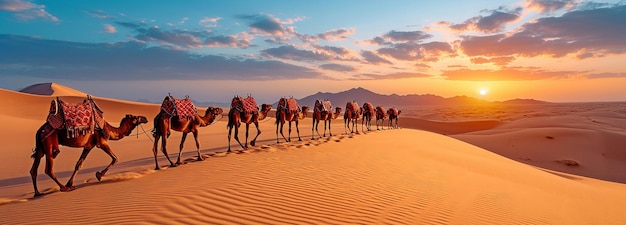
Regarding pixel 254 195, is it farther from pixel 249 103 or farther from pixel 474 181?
pixel 249 103

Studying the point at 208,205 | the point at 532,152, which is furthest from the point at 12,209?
the point at 532,152

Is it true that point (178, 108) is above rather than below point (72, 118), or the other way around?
above

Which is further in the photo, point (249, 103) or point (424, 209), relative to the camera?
point (249, 103)

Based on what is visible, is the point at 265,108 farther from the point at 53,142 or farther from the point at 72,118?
the point at 53,142

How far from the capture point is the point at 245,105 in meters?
14.1

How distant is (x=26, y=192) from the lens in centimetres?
866

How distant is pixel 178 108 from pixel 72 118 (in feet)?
10.0

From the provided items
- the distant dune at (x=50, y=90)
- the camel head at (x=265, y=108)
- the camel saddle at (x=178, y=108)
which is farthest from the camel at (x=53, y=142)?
the distant dune at (x=50, y=90)

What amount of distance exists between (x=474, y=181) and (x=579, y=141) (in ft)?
74.3

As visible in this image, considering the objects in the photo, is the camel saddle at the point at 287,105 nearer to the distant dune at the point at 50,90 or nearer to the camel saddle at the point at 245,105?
the camel saddle at the point at 245,105

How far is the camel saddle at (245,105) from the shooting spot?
13867 mm

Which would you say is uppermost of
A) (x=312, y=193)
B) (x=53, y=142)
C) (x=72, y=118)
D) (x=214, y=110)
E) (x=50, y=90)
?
(x=50, y=90)

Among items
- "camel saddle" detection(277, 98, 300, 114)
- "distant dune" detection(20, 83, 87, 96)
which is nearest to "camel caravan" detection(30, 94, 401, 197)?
"camel saddle" detection(277, 98, 300, 114)

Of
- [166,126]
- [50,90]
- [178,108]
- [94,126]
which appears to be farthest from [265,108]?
[50,90]
